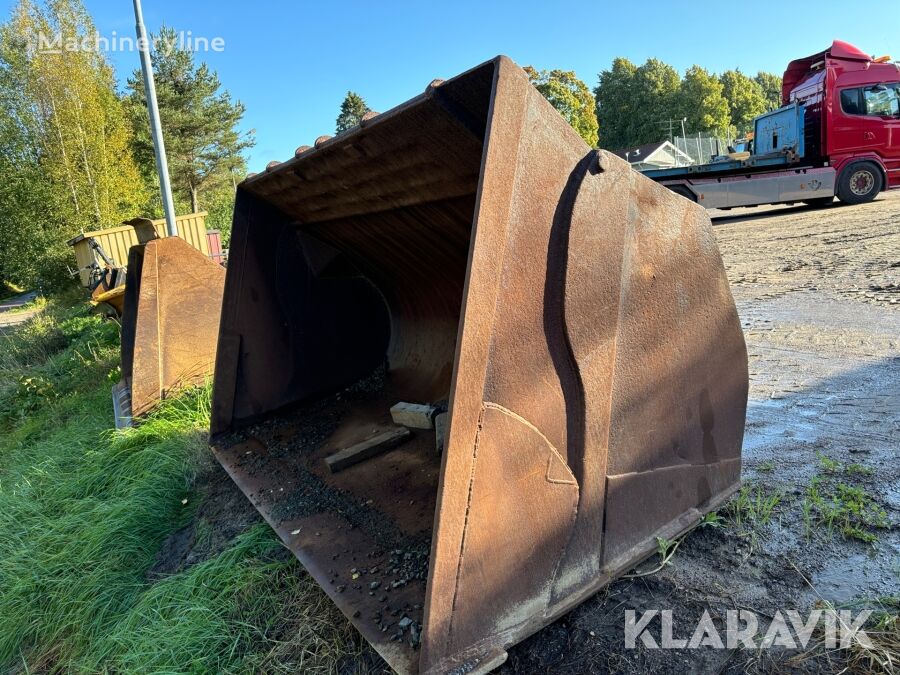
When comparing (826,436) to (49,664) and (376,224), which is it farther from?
(49,664)

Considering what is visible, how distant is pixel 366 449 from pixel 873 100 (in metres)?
15.0

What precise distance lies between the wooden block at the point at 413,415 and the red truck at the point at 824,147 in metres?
12.3

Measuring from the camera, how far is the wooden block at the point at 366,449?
99.1 inches

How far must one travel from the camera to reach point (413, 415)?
8.99ft

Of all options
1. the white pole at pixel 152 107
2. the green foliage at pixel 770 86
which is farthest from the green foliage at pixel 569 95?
the green foliage at pixel 770 86

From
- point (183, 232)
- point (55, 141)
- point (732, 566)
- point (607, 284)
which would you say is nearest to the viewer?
point (607, 284)

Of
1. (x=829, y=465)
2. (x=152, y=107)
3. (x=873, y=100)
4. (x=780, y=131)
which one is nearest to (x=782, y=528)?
(x=829, y=465)

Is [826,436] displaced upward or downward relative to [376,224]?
downward

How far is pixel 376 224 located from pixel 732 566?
83.1 inches

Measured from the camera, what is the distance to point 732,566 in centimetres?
188

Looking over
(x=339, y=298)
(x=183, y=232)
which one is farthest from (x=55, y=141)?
(x=339, y=298)

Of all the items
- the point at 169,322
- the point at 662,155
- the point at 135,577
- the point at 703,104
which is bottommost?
the point at 135,577

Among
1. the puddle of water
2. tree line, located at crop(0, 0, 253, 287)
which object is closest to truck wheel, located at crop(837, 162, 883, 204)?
the puddle of water

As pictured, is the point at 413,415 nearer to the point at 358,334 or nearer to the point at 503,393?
the point at 358,334
